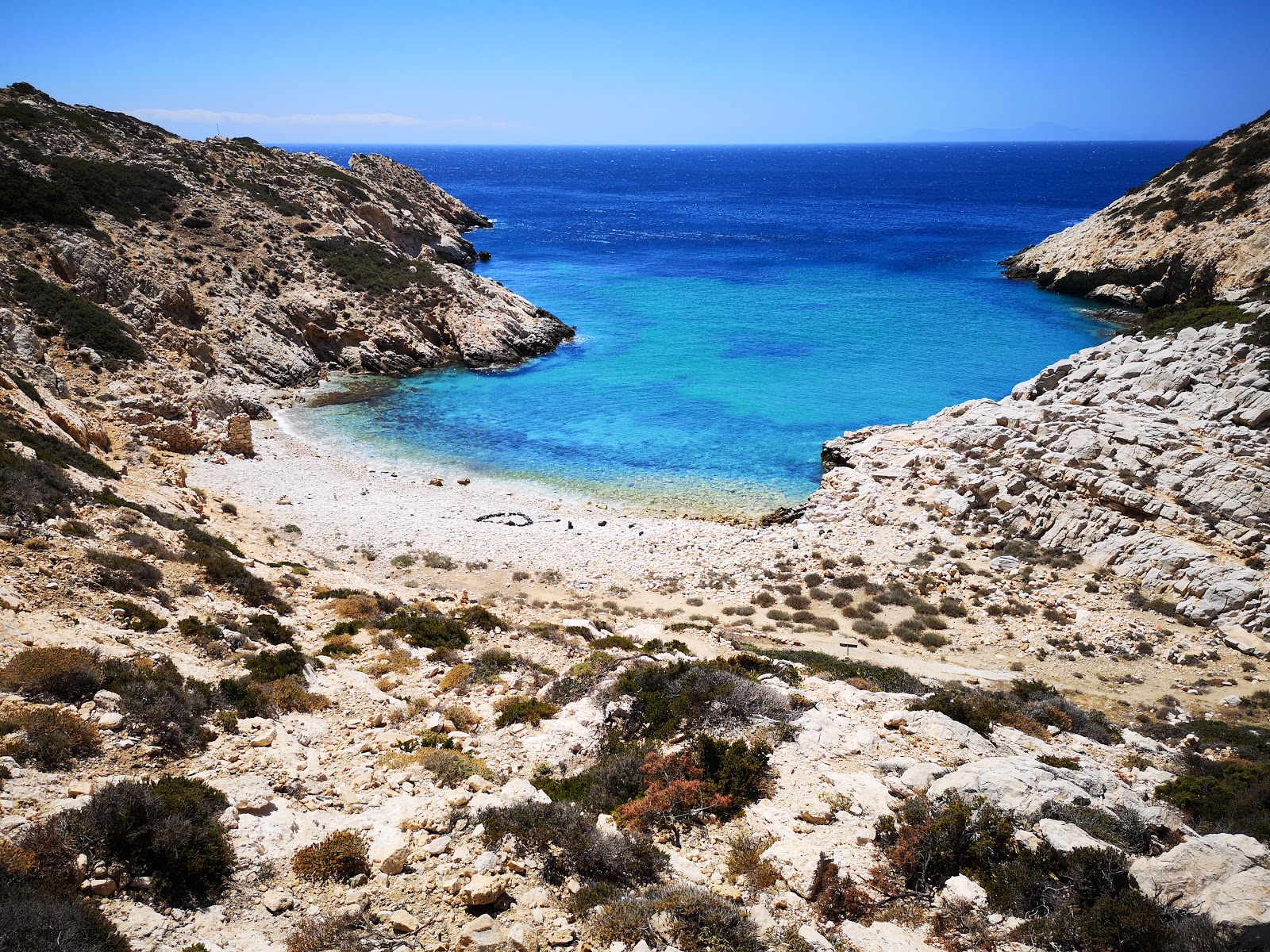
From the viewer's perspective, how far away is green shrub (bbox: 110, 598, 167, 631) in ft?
38.6

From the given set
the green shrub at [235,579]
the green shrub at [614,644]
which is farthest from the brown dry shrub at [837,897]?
the green shrub at [235,579]

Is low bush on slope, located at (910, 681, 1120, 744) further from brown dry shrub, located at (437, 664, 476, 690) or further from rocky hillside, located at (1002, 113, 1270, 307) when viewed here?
rocky hillside, located at (1002, 113, 1270, 307)

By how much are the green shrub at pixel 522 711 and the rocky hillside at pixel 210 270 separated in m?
25.4

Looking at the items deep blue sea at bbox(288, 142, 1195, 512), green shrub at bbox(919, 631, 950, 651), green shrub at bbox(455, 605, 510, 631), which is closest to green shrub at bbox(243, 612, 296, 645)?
green shrub at bbox(455, 605, 510, 631)

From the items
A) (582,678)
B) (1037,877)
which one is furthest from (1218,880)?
(582,678)

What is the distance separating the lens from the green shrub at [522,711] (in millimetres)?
11477

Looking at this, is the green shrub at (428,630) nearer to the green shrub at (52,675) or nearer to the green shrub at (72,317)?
the green shrub at (52,675)

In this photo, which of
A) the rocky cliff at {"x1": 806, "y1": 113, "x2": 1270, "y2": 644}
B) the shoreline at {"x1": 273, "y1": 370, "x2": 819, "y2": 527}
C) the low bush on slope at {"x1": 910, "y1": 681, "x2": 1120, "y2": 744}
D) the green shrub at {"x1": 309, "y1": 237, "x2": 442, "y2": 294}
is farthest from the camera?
the green shrub at {"x1": 309, "y1": 237, "x2": 442, "y2": 294}

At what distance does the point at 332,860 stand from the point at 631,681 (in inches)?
229

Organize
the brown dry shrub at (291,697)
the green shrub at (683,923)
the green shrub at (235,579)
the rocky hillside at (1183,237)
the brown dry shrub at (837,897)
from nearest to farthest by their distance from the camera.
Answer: the green shrub at (683,923) < the brown dry shrub at (837,897) < the brown dry shrub at (291,697) < the green shrub at (235,579) < the rocky hillside at (1183,237)

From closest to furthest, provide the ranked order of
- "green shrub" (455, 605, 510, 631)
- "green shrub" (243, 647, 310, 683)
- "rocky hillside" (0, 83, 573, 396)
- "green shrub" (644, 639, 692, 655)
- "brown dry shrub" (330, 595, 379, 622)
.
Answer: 1. "green shrub" (243, 647, 310, 683)
2. "green shrub" (644, 639, 692, 655)
3. "brown dry shrub" (330, 595, 379, 622)
4. "green shrub" (455, 605, 510, 631)
5. "rocky hillside" (0, 83, 573, 396)

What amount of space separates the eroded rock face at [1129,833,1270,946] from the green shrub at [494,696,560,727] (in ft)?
26.0

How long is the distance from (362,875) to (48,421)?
1966 centimetres

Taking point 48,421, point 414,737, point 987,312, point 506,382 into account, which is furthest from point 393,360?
point 987,312
